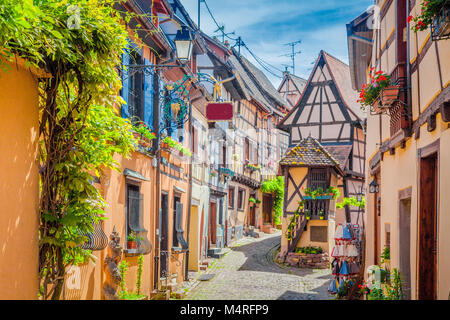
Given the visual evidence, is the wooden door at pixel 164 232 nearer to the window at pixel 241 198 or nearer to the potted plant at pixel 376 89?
the potted plant at pixel 376 89

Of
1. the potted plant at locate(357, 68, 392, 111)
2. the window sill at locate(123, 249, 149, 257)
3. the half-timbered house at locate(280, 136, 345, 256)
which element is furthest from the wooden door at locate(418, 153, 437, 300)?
the half-timbered house at locate(280, 136, 345, 256)

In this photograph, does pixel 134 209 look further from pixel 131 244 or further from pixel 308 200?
pixel 308 200

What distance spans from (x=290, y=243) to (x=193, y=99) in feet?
22.1

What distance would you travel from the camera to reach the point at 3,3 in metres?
3.03

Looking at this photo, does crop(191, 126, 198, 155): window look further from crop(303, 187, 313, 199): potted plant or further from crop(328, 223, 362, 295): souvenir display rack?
crop(328, 223, 362, 295): souvenir display rack

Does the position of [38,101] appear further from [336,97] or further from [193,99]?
[336,97]

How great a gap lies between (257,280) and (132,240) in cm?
568

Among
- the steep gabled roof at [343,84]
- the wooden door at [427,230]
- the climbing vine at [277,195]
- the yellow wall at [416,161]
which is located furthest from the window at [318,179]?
the wooden door at [427,230]

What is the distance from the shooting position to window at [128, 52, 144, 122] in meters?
8.94

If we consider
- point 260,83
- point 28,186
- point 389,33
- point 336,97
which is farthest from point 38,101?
point 260,83

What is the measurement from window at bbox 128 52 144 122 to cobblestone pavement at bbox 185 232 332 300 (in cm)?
401

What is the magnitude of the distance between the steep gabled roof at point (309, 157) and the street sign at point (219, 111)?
476 centimetres

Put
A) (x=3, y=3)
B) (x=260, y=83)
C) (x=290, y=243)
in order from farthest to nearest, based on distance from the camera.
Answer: (x=260, y=83)
(x=290, y=243)
(x=3, y=3)
